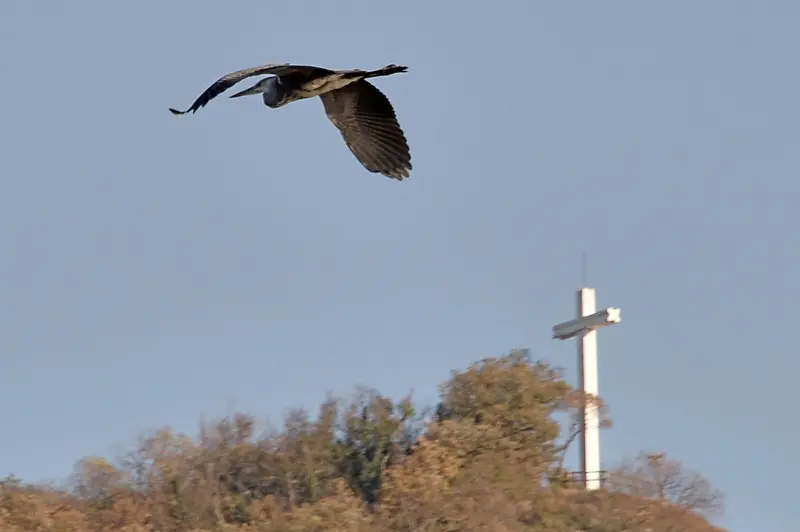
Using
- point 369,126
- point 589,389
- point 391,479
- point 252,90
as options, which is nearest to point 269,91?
point 252,90

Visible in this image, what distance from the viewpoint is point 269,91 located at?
1866cm

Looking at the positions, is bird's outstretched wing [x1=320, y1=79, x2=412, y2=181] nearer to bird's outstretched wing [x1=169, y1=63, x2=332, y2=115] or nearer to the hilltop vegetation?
bird's outstretched wing [x1=169, y1=63, x2=332, y2=115]

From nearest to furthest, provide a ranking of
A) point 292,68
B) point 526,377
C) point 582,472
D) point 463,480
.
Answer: point 292,68, point 463,480, point 526,377, point 582,472

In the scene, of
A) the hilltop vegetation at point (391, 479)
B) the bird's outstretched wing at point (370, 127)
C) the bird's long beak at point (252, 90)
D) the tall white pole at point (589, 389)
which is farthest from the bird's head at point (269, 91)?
the tall white pole at point (589, 389)

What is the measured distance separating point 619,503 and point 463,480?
4.92m

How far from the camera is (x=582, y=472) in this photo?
55375 mm

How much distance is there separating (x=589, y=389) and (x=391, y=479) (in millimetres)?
9459

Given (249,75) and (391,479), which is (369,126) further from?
(391,479)

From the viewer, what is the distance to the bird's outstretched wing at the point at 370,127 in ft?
64.0

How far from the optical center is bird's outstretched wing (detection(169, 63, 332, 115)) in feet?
55.7

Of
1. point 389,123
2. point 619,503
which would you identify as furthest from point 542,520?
point 389,123

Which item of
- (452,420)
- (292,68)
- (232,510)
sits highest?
(452,420)

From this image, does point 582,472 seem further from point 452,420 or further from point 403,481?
point 403,481

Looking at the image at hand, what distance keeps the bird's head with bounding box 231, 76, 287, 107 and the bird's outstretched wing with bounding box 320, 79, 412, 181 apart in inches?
41.5
